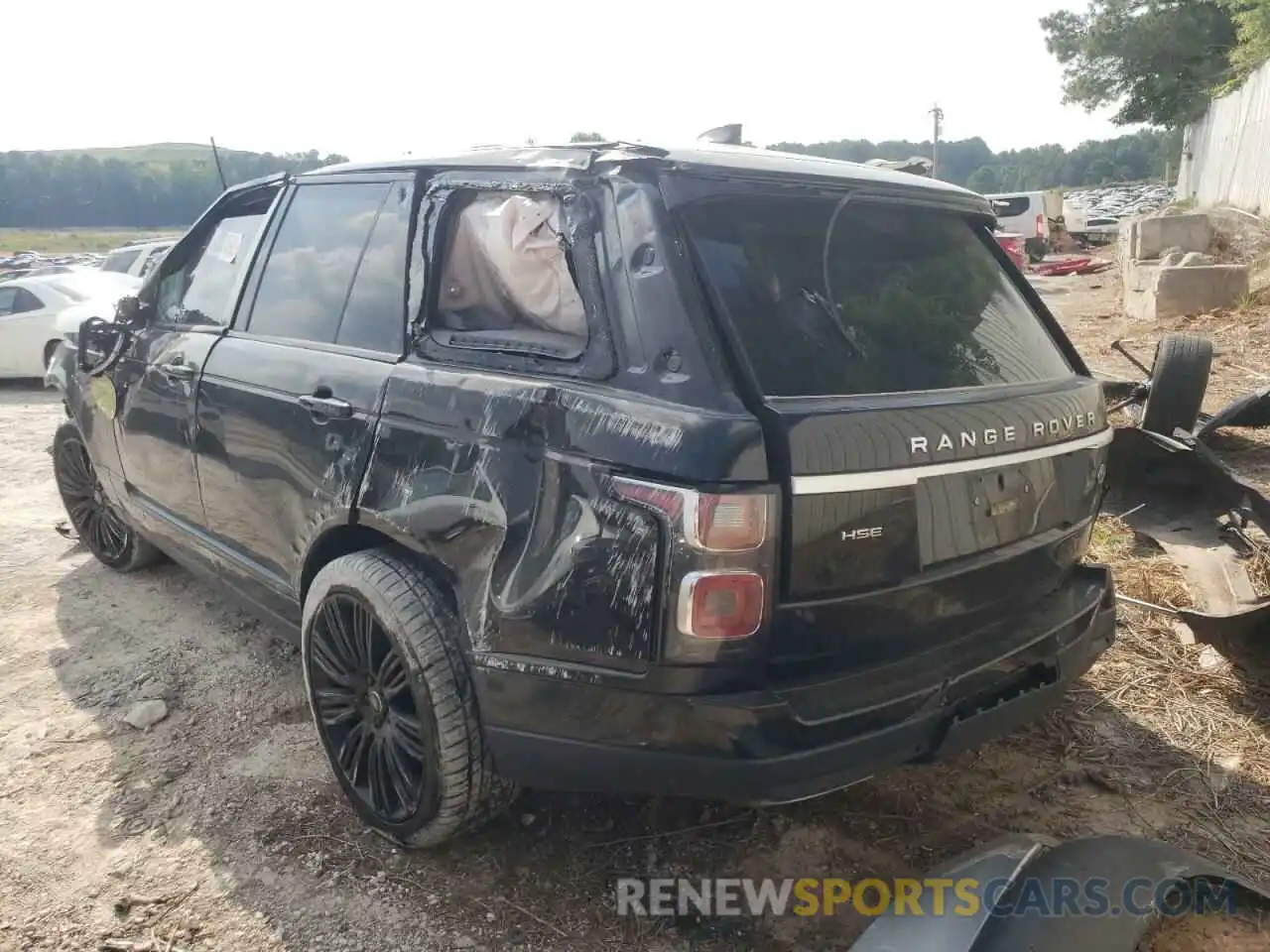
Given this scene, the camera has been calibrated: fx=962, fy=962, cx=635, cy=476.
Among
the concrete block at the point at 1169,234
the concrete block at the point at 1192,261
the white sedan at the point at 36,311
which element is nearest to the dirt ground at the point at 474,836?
the white sedan at the point at 36,311

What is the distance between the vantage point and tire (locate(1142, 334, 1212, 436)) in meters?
4.61

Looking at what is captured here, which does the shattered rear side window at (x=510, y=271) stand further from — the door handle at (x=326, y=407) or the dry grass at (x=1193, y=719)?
the dry grass at (x=1193, y=719)

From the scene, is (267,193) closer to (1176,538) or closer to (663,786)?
(663,786)

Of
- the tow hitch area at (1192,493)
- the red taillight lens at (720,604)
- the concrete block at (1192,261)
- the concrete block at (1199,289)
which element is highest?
the red taillight lens at (720,604)

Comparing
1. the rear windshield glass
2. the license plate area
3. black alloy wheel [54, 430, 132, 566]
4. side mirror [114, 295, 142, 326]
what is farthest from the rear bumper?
black alloy wheel [54, 430, 132, 566]

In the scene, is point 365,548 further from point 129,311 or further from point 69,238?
point 69,238

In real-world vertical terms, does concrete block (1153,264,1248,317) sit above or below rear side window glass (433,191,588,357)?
below

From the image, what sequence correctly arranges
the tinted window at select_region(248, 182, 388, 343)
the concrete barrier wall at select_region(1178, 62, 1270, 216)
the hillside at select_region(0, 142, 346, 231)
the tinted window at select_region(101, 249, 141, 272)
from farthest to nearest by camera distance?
the hillside at select_region(0, 142, 346, 231), the concrete barrier wall at select_region(1178, 62, 1270, 216), the tinted window at select_region(101, 249, 141, 272), the tinted window at select_region(248, 182, 388, 343)

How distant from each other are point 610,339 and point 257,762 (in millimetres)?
1921

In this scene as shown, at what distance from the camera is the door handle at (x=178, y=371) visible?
340 centimetres

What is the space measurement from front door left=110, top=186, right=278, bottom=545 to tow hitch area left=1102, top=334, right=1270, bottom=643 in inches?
135

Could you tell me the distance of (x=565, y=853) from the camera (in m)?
2.61

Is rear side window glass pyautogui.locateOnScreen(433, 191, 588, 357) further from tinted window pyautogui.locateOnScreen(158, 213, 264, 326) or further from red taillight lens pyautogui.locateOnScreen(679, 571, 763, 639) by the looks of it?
tinted window pyautogui.locateOnScreen(158, 213, 264, 326)

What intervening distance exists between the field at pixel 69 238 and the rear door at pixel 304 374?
5260cm
